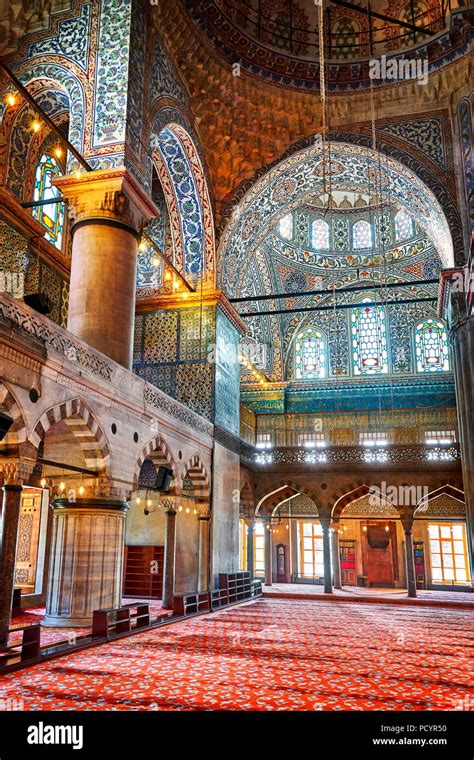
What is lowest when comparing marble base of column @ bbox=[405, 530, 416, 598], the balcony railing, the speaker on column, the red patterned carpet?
the red patterned carpet

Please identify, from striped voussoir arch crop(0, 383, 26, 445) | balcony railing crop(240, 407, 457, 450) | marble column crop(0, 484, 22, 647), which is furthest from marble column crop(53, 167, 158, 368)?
balcony railing crop(240, 407, 457, 450)

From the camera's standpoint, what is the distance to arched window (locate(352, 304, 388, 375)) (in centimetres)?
2098

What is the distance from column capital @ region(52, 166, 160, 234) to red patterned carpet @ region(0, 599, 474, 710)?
618 cm

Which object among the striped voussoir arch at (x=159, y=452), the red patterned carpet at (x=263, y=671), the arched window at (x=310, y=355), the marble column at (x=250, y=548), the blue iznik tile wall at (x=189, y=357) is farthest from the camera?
the arched window at (x=310, y=355)

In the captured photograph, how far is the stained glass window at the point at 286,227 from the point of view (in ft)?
71.2

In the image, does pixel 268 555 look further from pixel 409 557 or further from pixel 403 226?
pixel 403 226

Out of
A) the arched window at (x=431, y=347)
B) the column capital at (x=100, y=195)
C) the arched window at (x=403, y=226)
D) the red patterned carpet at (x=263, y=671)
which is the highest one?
the arched window at (x=403, y=226)

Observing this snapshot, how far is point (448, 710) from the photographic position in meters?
5.02

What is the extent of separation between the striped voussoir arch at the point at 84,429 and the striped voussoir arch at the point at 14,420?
1.11 ft

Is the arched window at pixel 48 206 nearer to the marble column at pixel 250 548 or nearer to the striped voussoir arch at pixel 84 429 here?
the striped voussoir arch at pixel 84 429

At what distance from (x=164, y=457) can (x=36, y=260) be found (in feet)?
15.1

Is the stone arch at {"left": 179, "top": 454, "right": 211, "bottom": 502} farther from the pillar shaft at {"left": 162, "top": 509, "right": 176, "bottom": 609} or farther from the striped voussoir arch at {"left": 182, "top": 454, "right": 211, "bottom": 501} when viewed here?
the pillar shaft at {"left": 162, "top": 509, "right": 176, "bottom": 609}

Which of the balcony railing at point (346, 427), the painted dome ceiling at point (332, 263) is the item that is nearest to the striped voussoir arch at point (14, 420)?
the balcony railing at point (346, 427)
